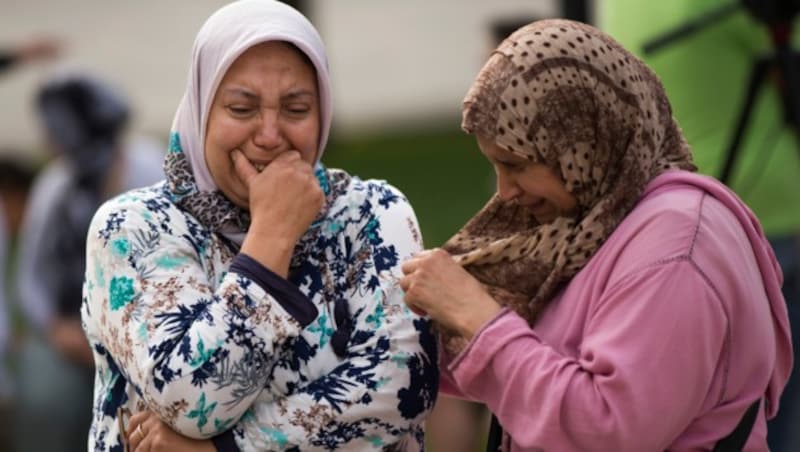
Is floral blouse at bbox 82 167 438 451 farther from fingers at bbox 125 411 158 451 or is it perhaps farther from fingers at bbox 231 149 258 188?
fingers at bbox 231 149 258 188

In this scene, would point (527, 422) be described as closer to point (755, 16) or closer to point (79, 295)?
point (755, 16)

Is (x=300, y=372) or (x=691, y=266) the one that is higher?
(x=691, y=266)

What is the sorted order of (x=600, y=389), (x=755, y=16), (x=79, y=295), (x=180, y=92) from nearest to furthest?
(x=600, y=389), (x=755, y=16), (x=79, y=295), (x=180, y=92)

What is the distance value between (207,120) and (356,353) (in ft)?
1.91

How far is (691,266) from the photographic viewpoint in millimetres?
2965

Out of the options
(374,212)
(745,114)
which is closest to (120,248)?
(374,212)

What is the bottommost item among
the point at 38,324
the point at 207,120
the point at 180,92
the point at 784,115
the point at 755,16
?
the point at 180,92

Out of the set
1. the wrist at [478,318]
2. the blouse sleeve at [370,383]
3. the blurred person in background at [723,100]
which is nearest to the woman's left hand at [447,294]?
the wrist at [478,318]

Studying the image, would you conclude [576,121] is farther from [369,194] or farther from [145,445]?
[145,445]

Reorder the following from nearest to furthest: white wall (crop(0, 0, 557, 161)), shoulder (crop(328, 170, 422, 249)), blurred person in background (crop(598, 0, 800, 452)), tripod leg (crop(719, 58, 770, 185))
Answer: shoulder (crop(328, 170, 422, 249))
tripod leg (crop(719, 58, 770, 185))
blurred person in background (crop(598, 0, 800, 452))
white wall (crop(0, 0, 557, 161))

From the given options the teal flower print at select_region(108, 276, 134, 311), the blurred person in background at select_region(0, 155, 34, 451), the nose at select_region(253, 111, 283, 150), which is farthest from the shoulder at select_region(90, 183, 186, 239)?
the blurred person in background at select_region(0, 155, 34, 451)

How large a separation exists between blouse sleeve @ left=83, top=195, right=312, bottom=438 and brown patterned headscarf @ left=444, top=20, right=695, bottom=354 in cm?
55

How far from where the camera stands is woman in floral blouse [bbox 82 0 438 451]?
10.2 ft

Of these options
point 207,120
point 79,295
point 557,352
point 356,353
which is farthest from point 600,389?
point 79,295
